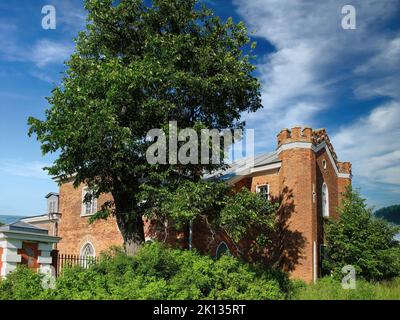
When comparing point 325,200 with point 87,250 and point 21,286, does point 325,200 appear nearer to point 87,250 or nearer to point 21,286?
point 87,250

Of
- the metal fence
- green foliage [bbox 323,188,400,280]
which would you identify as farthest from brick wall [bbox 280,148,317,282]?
the metal fence

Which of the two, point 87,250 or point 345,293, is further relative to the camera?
point 87,250

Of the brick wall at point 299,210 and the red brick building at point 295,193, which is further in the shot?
the red brick building at point 295,193

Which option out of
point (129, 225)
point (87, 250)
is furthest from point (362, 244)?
point (87, 250)

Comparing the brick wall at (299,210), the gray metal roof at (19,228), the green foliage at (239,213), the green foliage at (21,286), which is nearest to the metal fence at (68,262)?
the gray metal roof at (19,228)

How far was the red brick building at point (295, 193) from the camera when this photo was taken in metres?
23.0

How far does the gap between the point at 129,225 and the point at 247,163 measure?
38.7 feet

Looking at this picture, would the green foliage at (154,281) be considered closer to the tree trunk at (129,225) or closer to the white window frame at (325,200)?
the tree trunk at (129,225)

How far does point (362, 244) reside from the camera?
70.1 feet

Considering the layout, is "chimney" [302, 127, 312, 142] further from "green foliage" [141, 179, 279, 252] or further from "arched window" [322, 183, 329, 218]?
"green foliage" [141, 179, 279, 252]

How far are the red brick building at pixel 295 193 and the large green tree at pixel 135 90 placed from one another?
20.0ft

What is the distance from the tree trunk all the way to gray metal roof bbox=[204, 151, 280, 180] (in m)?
7.04

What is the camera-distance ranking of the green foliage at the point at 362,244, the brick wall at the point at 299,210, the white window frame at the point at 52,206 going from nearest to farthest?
the green foliage at the point at 362,244, the brick wall at the point at 299,210, the white window frame at the point at 52,206
